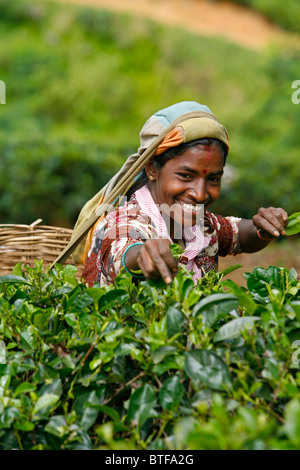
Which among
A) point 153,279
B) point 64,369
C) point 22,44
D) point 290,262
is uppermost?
point 22,44

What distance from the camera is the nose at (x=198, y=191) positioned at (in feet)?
7.39

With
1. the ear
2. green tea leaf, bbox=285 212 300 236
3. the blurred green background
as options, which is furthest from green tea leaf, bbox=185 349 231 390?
the blurred green background

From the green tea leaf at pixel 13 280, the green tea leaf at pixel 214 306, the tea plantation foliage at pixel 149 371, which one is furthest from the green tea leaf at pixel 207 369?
the green tea leaf at pixel 13 280

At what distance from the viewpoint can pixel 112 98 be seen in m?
11.5

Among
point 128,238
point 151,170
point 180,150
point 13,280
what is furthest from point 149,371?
point 151,170

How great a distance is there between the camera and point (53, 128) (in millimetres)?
10422

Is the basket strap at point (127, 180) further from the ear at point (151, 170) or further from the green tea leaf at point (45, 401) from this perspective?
the green tea leaf at point (45, 401)

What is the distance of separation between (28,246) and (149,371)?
186 cm

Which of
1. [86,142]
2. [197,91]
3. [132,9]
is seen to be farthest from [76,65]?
[86,142]

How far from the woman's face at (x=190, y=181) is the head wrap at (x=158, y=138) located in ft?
0.21

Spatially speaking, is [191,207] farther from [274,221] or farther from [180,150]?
[274,221]

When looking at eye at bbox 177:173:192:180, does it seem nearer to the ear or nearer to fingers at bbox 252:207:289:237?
the ear

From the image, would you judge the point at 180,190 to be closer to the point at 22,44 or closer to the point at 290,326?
the point at 290,326

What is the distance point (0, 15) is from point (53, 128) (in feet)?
16.9
